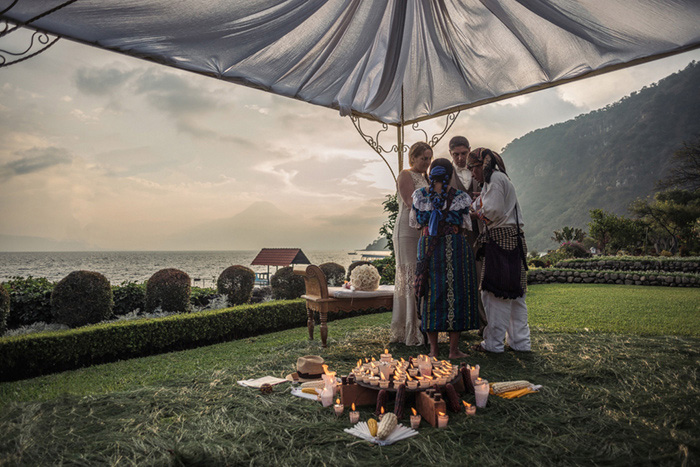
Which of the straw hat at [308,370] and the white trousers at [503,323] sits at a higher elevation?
the white trousers at [503,323]

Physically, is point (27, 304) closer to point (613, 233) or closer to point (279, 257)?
point (279, 257)

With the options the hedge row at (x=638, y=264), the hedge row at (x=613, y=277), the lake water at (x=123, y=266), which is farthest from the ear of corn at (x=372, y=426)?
the lake water at (x=123, y=266)

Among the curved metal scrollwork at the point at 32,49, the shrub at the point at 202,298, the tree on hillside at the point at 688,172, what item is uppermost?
the tree on hillside at the point at 688,172

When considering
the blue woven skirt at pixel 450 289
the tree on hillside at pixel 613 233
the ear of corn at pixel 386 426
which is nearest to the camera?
the ear of corn at pixel 386 426

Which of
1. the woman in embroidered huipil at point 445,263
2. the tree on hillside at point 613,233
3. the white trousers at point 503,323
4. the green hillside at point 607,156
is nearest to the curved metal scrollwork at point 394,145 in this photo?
the woman in embroidered huipil at point 445,263

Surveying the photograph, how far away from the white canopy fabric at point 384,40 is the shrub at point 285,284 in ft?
14.3

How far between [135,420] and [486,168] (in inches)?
155

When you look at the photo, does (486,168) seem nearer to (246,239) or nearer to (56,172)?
(246,239)

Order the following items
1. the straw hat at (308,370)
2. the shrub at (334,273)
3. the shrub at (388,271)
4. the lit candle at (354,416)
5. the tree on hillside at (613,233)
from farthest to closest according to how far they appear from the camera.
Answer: the tree on hillside at (613,233) < the shrub at (334,273) < the shrub at (388,271) < the straw hat at (308,370) < the lit candle at (354,416)

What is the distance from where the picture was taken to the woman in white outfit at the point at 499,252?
433cm

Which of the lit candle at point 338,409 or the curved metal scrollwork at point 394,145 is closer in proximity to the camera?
the lit candle at point 338,409

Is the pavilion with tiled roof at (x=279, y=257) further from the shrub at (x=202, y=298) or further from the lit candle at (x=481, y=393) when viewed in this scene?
the lit candle at (x=481, y=393)

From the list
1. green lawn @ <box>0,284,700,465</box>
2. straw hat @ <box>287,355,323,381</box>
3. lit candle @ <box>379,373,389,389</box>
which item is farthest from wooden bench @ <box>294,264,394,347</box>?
lit candle @ <box>379,373,389,389</box>

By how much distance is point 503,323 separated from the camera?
14.7 feet
